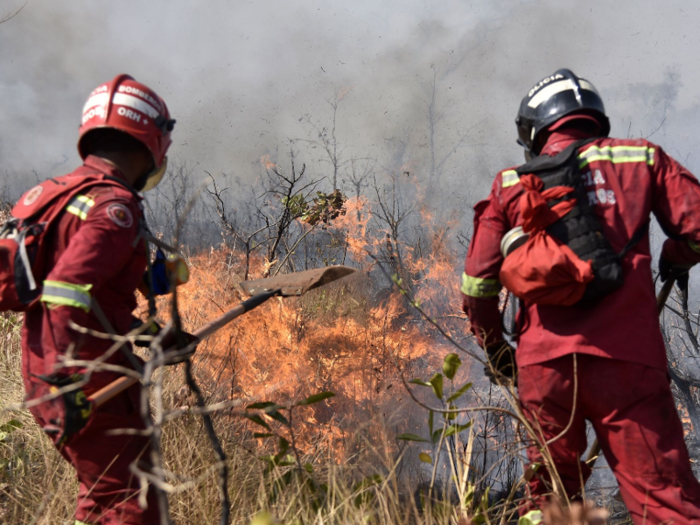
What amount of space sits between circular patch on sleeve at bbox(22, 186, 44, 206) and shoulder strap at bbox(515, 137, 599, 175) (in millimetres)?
A: 1958

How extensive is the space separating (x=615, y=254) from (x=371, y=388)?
3473 mm

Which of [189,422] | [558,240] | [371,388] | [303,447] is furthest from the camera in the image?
[371,388]

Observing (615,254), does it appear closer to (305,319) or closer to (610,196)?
(610,196)

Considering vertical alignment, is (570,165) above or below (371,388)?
above

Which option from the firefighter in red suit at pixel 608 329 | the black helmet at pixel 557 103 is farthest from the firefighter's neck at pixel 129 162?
the black helmet at pixel 557 103

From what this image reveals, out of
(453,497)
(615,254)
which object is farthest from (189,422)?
(615,254)

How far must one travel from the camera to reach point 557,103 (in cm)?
249

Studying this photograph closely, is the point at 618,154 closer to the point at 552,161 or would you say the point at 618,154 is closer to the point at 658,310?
the point at 552,161

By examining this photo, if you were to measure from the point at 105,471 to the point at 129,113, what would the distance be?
4.75 feet

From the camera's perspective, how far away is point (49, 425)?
1.81m

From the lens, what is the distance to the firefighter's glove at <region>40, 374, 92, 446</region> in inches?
67.1

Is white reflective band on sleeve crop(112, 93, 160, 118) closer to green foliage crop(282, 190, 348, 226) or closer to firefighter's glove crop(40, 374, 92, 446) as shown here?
firefighter's glove crop(40, 374, 92, 446)

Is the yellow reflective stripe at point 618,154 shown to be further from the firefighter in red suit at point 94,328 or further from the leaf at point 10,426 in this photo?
the leaf at point 10,426

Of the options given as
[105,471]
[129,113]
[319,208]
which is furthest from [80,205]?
[319,208]
